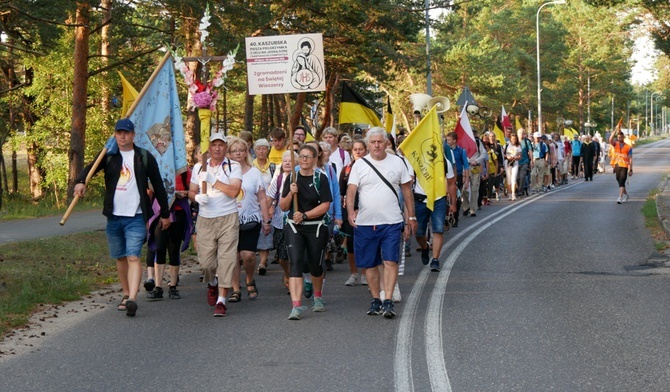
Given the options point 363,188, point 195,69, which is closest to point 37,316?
point 363,188

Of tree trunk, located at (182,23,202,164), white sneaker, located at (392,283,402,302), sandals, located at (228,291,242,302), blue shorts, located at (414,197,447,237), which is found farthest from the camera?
tree trunk, located at (182,23,202,164)

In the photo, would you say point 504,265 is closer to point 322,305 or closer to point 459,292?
point 459,292

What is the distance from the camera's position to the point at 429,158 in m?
13.4

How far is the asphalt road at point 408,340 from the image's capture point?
7160 millimetres

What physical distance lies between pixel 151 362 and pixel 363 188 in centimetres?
295

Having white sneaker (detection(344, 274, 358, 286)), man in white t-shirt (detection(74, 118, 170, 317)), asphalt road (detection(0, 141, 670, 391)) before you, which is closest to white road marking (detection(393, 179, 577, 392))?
asphalt road (detection(0, 141, 670, 391))

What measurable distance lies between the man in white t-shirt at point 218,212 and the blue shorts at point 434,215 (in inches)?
142

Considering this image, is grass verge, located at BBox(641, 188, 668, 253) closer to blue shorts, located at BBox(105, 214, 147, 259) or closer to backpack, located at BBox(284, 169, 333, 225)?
backpack, located at BBox(284, 169, 333, 225)

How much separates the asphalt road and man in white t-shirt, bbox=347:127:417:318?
1.78ft

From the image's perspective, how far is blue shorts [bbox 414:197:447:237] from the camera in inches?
528

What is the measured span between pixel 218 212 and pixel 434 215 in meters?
3.85

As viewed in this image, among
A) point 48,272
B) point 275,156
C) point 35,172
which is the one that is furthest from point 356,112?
point 35,172

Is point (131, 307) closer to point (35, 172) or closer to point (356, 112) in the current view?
point (356, 112)

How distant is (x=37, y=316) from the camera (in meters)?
10.4
